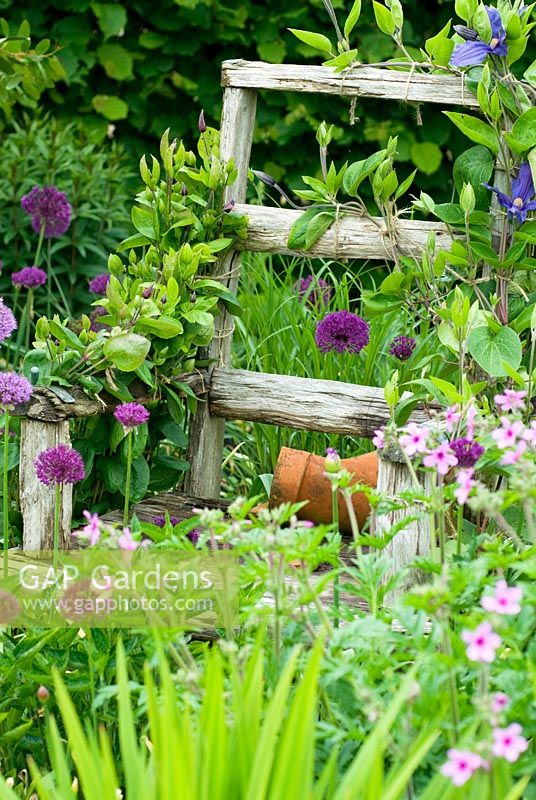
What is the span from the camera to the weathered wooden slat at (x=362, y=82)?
2.50m

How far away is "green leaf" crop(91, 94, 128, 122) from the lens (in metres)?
4.83

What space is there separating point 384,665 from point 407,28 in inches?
151

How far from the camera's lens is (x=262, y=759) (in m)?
1.17

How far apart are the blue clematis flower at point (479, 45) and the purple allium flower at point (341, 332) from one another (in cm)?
66

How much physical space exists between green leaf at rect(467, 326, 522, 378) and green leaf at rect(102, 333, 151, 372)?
68 cm

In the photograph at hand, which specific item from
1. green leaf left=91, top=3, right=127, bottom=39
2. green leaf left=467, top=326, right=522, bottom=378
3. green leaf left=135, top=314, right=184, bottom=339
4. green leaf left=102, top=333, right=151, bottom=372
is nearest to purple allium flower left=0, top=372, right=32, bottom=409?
green leaf left=102, top=333, right=151, bottom=372

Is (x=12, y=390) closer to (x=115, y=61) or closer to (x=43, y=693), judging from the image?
(x=43, y=693)

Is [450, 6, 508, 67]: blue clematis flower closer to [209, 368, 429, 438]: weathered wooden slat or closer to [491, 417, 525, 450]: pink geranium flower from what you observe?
[209, 368, 429, 438]: weathered wooden slat

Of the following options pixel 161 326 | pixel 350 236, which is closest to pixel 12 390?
pixel 161 326

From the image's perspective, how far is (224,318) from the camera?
2777 mm

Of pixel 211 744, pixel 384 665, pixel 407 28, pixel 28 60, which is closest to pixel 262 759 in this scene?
pixel 211 744

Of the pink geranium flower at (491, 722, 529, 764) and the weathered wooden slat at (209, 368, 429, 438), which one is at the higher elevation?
the pink geranium flower at (491, 722, 529, 764)

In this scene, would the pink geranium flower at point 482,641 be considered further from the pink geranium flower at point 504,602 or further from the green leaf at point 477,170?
the green leaf at point 477,170

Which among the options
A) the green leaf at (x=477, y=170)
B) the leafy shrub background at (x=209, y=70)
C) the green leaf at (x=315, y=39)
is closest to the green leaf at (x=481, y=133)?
the green leaf at (x=477, y=170)
